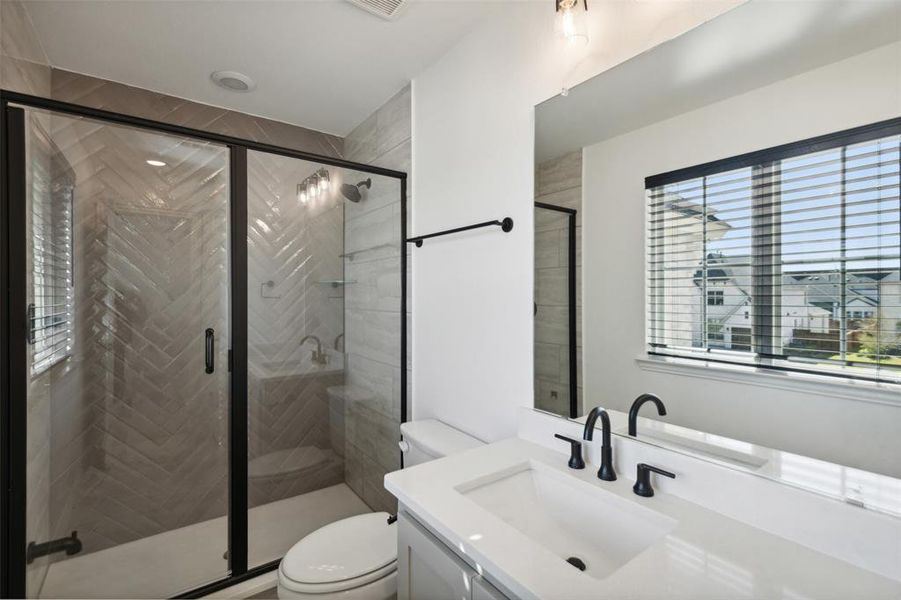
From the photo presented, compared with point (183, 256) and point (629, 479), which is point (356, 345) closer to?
point (183, 256)

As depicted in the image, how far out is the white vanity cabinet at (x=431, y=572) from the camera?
0.83 m

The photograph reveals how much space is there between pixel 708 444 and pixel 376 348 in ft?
5.02

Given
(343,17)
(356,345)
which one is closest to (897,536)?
(356,345)

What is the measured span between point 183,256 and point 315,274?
0.53 metres

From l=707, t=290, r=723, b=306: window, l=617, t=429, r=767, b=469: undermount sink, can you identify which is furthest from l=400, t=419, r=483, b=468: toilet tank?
l=707, t=290, r=723, b=306: window

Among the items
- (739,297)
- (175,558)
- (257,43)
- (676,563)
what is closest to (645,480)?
(676,563)

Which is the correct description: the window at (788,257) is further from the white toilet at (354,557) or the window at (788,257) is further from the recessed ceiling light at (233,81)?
the recessed ceiling light at (233,81)

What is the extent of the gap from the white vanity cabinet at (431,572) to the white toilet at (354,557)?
1.04 ft

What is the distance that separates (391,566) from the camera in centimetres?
137

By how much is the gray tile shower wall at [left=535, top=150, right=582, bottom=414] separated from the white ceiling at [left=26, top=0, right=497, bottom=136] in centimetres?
81

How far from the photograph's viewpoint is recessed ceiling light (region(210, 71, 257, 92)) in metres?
2.04

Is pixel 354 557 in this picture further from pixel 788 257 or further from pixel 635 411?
pixel 788 257

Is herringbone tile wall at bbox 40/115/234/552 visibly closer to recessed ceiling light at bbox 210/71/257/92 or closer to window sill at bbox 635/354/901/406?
recessed ceiling light at bbox 210/71/257/92

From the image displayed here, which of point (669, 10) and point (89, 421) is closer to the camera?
point (669, 10)
